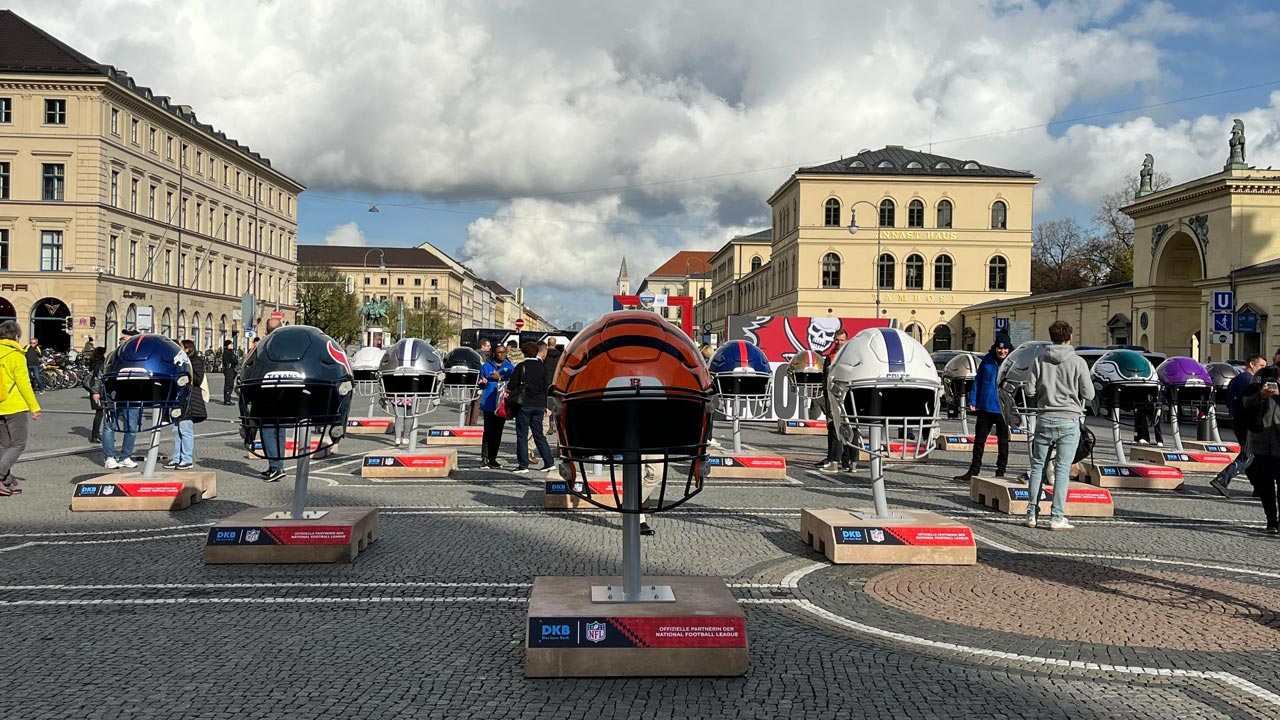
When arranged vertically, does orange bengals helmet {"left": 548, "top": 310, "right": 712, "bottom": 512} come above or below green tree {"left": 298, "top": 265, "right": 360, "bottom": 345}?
below

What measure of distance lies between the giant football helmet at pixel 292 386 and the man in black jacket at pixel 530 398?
7036 millimetres

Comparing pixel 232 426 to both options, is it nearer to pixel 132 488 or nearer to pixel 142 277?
pixel 132 488

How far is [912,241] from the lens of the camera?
3442 inches

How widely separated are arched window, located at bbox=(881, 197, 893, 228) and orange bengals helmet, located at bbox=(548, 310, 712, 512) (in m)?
84.9

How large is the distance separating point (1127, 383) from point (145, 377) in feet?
48.1

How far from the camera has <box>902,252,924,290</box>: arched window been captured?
287 feet

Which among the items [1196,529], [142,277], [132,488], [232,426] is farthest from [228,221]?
[1196,529]

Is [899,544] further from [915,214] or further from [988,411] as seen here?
[915,214]

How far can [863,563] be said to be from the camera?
9430mm

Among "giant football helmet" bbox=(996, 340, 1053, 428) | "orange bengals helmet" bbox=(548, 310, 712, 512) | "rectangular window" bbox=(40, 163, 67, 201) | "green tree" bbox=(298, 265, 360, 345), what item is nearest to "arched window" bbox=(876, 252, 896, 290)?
"green tree" bbox=(298, 265, 360, 345)

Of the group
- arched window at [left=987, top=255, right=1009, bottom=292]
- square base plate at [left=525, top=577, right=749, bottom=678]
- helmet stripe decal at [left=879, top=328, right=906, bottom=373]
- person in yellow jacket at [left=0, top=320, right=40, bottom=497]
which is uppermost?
arched window at [left=987, top=255, right=1009, bottom=292]

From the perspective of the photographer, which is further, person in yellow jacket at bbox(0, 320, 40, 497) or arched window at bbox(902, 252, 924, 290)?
arched window at bbox(902, 252, 924, 290)

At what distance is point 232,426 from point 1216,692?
24.3 metres

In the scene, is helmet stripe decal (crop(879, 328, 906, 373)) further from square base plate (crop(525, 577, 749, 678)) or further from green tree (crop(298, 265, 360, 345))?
green tree (crop(298, 265, 360, 345))
